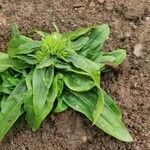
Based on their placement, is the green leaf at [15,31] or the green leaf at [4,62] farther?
the green leaf at [15,31]

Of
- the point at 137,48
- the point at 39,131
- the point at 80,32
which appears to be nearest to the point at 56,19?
the point at 80,32

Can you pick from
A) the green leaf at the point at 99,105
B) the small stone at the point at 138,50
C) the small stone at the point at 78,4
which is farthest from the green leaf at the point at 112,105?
the small stone at the point at 78,4

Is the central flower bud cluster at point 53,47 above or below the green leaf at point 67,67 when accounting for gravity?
above

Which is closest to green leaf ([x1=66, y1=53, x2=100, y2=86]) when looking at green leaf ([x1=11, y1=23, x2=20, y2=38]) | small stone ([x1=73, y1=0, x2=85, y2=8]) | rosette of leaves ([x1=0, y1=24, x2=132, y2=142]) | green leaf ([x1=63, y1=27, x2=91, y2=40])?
rosette of leaves ([x1=0, y1=24, x2=132, y2=142])

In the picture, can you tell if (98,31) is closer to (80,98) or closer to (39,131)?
(80,98)

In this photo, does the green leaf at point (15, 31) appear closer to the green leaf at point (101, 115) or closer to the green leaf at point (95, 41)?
the green leaf at point (95, 41)

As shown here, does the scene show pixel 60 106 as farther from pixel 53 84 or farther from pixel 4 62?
pixel 4 62
